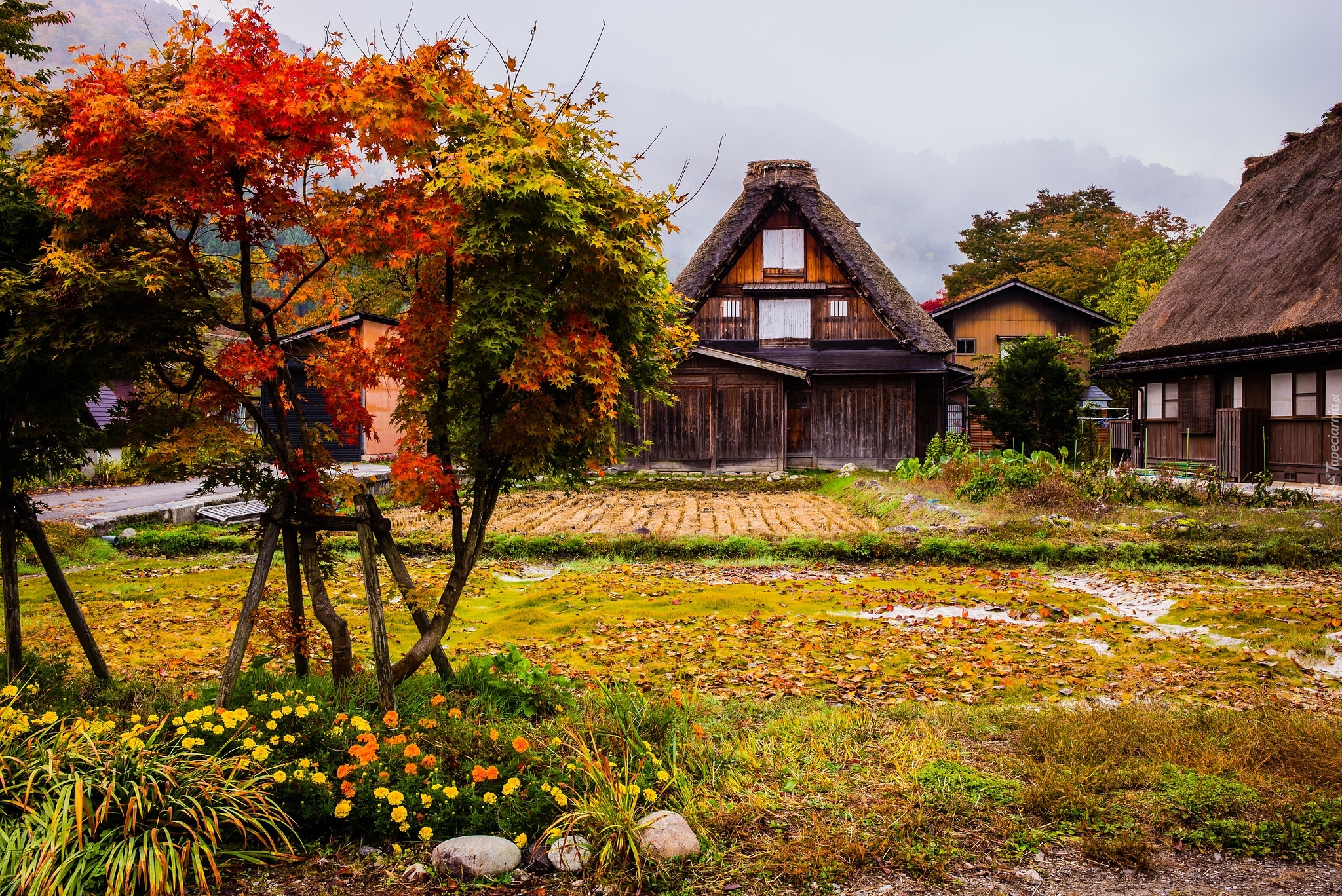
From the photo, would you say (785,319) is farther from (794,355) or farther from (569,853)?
(569,853)

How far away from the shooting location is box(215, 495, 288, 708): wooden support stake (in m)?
4.54

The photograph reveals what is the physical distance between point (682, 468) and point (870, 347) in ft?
22.6

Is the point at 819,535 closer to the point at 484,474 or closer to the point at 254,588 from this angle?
the point at 484,474

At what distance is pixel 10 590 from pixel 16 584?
3.8 inches

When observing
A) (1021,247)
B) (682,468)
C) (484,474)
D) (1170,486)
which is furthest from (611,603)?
(1021,247)

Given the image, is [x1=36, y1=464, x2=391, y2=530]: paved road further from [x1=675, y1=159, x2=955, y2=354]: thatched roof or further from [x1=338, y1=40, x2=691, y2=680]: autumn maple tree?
[x1=675, y1=159, x2=955, y2=354]: thatched roof

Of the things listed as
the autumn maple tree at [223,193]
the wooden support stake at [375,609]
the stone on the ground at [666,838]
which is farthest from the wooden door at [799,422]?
the stone on the ground at [666,838]

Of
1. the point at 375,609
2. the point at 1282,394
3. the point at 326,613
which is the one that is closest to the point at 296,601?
the point at 326,613

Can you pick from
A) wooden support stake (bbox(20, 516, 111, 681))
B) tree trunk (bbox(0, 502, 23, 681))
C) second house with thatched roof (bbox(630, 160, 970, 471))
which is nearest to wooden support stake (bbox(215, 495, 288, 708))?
wooden support stake (bbox(20, 516, 111, 681))

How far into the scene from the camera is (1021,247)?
50281mm

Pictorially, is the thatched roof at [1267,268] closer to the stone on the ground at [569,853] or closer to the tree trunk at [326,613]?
the stone on the ground at [569,853]

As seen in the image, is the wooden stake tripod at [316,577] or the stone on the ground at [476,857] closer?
the stone on the ground at [476,857]

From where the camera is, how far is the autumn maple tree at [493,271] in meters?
4.54

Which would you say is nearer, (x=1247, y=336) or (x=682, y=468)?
(x=1247, y=336)
